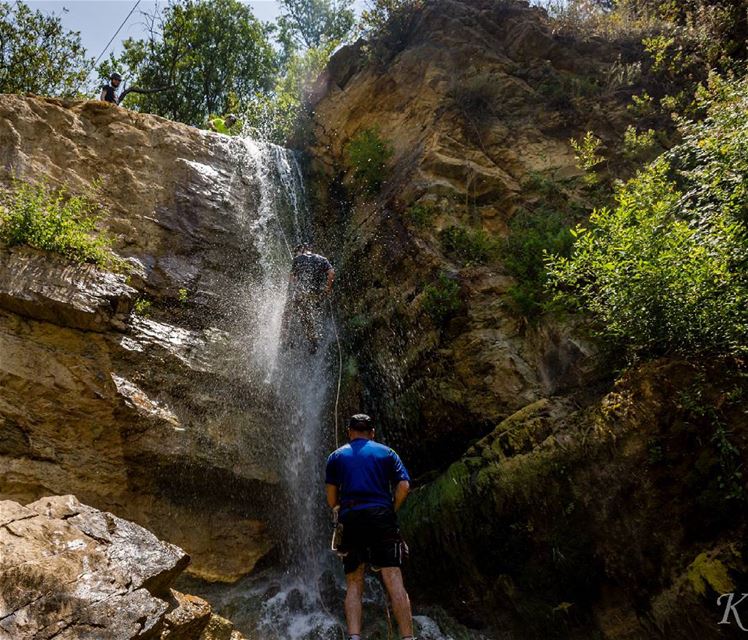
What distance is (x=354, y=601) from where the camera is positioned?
428 centimetres

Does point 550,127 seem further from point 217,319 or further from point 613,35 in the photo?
point 217,319

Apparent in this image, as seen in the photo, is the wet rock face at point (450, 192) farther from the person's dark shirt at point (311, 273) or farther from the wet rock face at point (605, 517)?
the wet rock face at point (605, 517)

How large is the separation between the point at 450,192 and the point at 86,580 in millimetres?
7830

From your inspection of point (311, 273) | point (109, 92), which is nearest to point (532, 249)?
point (311, 273)

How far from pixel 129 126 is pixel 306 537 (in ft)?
26.2

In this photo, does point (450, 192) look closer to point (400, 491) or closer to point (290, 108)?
point (400, 491)

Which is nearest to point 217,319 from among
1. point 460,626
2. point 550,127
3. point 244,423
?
point 244,423

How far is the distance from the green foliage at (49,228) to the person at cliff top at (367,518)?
4673mm

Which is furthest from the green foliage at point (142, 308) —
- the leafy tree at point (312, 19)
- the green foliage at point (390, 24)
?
the leafy tree at point (312, 19)

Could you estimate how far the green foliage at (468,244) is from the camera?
8250 mm

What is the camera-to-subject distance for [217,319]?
7836 millimetres

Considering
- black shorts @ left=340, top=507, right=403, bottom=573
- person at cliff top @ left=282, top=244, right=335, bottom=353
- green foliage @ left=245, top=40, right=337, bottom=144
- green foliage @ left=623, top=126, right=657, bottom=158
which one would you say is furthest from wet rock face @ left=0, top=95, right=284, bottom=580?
green foliage @ left=623, top=126, right=657, bottom=158

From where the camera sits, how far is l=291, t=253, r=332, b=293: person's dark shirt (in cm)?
887

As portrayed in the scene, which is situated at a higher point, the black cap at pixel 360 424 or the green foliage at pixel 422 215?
the green foliage at pixel 422 215
